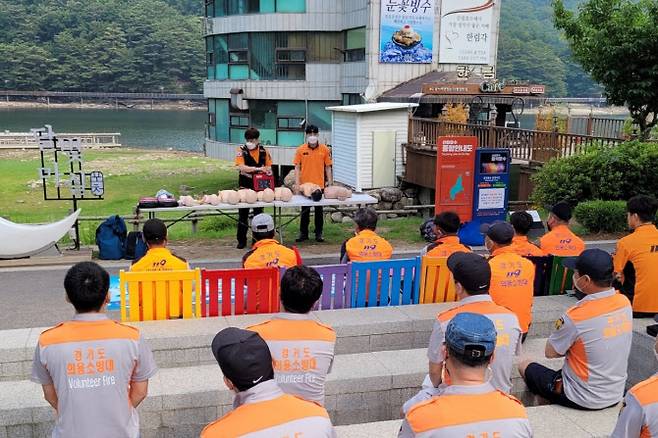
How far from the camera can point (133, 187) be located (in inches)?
1207

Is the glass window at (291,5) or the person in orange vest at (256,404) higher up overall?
the glass window at (291,5)

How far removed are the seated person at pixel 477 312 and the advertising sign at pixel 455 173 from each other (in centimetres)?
827

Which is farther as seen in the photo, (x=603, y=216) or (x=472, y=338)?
(x=603, y=216)

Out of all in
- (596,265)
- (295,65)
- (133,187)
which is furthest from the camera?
(133,187)

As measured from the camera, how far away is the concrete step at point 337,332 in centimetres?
585

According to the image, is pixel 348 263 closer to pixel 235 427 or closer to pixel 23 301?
pixel 235 427

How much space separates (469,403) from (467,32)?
2386 centimetres

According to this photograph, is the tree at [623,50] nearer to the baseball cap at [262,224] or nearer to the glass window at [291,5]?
the baseball cap at [262,224]

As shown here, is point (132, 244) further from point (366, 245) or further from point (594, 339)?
point (594, 339)

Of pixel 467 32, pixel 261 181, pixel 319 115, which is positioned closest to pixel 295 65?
pixel 319 115

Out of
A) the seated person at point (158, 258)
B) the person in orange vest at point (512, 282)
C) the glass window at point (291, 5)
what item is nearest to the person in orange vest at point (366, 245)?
the person in orange vest at point (512, 282)

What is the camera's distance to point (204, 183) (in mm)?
32312

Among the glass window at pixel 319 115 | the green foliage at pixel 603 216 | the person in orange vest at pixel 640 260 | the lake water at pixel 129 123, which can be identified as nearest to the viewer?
the person in orange vest at pixel 640 260

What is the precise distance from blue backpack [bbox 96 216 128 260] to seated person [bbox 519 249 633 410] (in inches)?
328
